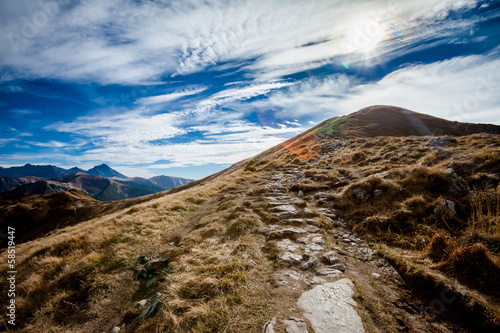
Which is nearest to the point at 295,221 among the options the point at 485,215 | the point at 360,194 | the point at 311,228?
the point at 311,228

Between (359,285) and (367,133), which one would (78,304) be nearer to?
(359,285)

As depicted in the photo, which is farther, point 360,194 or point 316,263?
point 360,194

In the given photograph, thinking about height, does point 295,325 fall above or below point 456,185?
below

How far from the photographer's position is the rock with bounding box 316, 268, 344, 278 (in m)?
5.30

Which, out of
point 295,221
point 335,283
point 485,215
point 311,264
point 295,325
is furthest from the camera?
point 295,221

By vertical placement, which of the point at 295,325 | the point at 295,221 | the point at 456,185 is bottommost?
the point at 295,325

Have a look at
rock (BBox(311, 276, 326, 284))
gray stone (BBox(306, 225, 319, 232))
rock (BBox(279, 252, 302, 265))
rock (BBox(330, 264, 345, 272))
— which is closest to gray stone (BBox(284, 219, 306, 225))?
gray stone (BBox(306, 225, 319, 232))

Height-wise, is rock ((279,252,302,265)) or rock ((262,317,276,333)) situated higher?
rock ((262,317,276,333))

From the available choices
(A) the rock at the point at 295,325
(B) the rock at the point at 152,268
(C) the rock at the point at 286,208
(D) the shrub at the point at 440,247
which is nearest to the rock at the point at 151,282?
(B) the rock at the point at 152,268

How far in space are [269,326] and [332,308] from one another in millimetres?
1456

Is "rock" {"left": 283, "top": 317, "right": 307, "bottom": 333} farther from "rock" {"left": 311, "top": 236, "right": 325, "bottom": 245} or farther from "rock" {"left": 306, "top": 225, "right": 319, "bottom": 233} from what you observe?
"rock" {"left": 306, "top": 225, "right": 319, "bottom": 233}

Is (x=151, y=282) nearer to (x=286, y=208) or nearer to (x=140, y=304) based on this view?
(x=140, y=304)

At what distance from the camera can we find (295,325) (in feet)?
12.2

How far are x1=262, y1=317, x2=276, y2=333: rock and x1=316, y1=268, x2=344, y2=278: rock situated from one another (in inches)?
86.8
